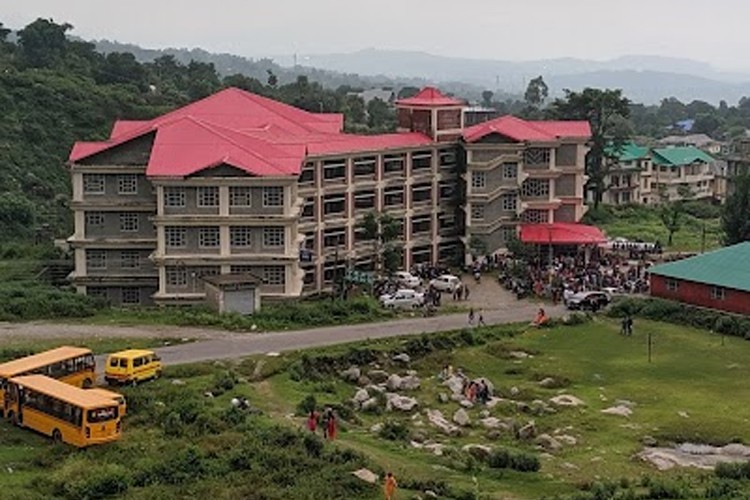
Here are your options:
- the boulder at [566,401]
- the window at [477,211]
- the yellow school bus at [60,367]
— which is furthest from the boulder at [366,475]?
the window at [477,211]

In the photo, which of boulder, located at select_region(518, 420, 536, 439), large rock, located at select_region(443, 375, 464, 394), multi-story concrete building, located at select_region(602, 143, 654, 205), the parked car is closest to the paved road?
the parked car

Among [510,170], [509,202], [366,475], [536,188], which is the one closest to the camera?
[366,475]

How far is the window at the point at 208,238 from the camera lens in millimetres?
49531

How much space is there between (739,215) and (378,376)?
32.7m

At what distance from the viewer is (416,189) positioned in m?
61.5

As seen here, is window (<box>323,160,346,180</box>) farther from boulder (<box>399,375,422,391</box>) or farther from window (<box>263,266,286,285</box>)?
boulder (<box>399,375,422,391</box>)

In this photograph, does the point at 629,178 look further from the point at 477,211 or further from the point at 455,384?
the point at 455,384

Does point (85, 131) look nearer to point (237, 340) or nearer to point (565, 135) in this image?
point (565, 135)

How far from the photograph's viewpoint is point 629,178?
96.8 metres

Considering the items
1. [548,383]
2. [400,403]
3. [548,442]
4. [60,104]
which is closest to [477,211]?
[548,383]

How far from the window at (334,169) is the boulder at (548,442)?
87.1ft

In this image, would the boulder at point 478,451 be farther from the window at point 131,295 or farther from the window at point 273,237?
the window at point 131,295

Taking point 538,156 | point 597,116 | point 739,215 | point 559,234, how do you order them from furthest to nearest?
point 597,116
point 538,156
point 739,215
point 559,234

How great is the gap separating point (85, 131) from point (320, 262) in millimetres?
44009
